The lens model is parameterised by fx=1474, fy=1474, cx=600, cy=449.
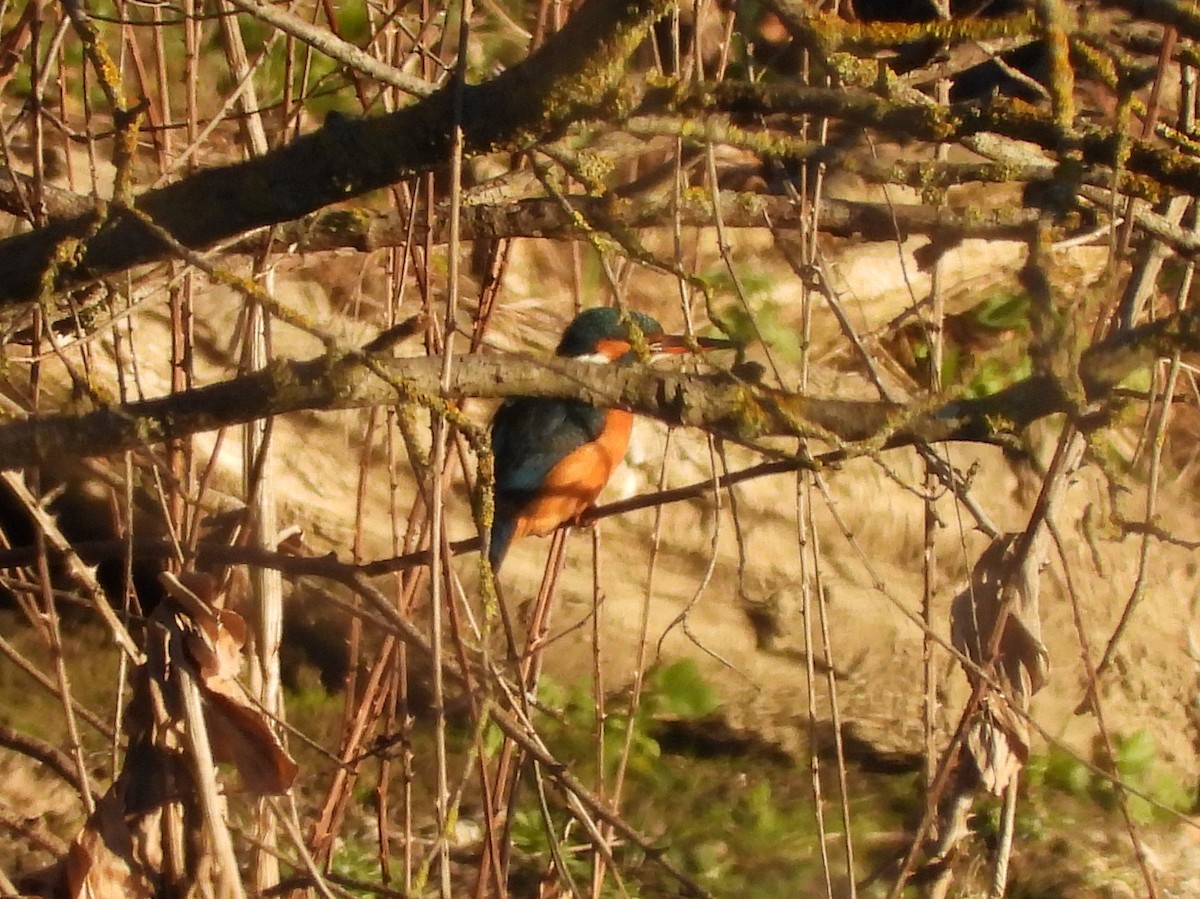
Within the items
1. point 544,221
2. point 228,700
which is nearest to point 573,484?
point 544,221

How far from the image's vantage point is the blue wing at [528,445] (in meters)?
3.63

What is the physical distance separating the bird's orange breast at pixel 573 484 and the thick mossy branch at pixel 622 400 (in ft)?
6.62

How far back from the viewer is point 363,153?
1602mm

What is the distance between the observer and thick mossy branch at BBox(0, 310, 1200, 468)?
146 centimetres

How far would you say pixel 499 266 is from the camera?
253 cm

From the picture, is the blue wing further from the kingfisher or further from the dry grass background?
the dry grass background

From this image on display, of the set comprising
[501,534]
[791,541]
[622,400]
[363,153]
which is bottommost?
[791,541]

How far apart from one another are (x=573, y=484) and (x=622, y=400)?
2.10 meters

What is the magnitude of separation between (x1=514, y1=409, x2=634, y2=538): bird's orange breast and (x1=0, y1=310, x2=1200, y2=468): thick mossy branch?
202 centimetres

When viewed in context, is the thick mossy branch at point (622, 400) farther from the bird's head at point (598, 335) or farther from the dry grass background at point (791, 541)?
the dry grass background at point (791, 541)

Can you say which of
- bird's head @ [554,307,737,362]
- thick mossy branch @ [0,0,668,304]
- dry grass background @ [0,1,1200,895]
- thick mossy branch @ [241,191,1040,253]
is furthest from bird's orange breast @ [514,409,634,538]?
thick mossy branch @ [0,0,668,304]

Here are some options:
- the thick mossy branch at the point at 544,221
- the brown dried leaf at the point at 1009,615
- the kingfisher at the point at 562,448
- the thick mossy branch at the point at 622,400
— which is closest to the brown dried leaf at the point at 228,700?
the thick mossy branch at the point at 622,400

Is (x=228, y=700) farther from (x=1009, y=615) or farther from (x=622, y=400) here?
(x=1009, y=615)

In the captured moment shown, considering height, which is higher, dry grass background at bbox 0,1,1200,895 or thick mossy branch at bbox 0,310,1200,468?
thick mossy branch at bbox 0,310,1200,468
